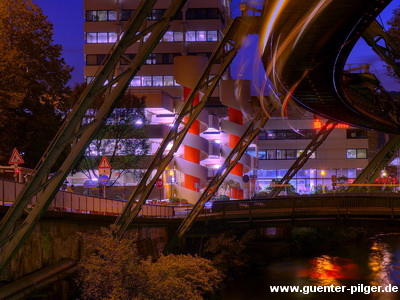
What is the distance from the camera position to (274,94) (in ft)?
124

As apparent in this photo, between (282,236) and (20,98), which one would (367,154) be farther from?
(20,98)

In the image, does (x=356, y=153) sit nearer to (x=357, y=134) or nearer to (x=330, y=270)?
(x=357, y=134)

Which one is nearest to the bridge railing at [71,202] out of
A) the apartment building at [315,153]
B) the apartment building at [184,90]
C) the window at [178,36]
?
the apartment building at [184,90]

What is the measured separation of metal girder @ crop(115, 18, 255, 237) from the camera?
23234 millimetres

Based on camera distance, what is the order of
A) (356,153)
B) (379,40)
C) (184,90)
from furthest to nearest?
1. (356,153)
2. (184,90)
3. (379,40)

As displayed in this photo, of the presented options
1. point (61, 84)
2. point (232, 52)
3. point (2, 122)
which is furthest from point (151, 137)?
point (232, 52)

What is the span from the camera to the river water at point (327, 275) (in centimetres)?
3141

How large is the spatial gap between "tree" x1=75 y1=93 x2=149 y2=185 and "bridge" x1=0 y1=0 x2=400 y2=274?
12737 mm

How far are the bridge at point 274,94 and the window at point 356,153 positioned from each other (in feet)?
147

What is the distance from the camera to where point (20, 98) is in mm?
33062

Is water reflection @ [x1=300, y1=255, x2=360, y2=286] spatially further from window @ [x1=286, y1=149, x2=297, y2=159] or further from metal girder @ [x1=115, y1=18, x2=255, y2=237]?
window @ [x1=286, y1=149, x2=297, y2=159]

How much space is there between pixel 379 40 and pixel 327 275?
13.9 m

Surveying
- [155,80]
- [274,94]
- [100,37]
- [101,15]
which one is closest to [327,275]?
[274,94]

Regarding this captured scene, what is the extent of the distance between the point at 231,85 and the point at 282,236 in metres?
24.8
